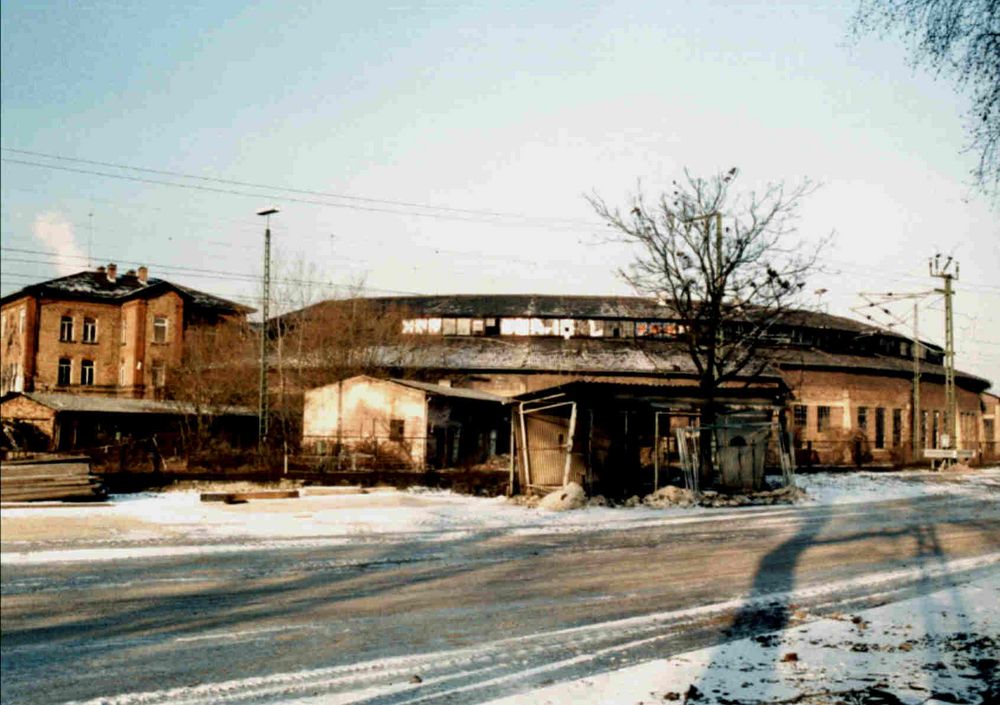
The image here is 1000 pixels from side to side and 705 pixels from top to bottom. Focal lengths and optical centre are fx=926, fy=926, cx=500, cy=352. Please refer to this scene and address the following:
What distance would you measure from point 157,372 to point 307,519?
46809mm

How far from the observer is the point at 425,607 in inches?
451

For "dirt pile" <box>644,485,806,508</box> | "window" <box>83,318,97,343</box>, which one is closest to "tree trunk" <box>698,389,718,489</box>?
"dirt pile" <box>644,485,806,508</box>

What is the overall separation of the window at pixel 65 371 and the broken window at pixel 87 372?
73cm

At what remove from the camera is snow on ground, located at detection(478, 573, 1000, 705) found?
6.89 meters

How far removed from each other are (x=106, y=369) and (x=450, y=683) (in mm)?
64262

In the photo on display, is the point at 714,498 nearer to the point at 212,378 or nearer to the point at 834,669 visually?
the point at 834,669

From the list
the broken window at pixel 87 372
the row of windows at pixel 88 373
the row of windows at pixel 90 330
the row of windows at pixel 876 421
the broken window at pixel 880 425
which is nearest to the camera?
the row of windows at pixel 876 421

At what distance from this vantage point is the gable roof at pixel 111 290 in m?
64.0

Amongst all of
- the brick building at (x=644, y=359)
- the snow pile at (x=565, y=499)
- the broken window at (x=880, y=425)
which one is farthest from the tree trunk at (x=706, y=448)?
the broken window at (x=880, y=425)

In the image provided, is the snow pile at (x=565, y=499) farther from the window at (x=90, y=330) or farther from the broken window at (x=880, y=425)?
the window at (x=90, y=330)

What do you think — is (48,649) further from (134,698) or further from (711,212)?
(711,212)

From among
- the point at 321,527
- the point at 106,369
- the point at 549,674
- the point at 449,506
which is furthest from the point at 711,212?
the point at 106,369

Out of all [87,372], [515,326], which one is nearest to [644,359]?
[515,326]

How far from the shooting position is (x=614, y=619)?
34.9 ft
